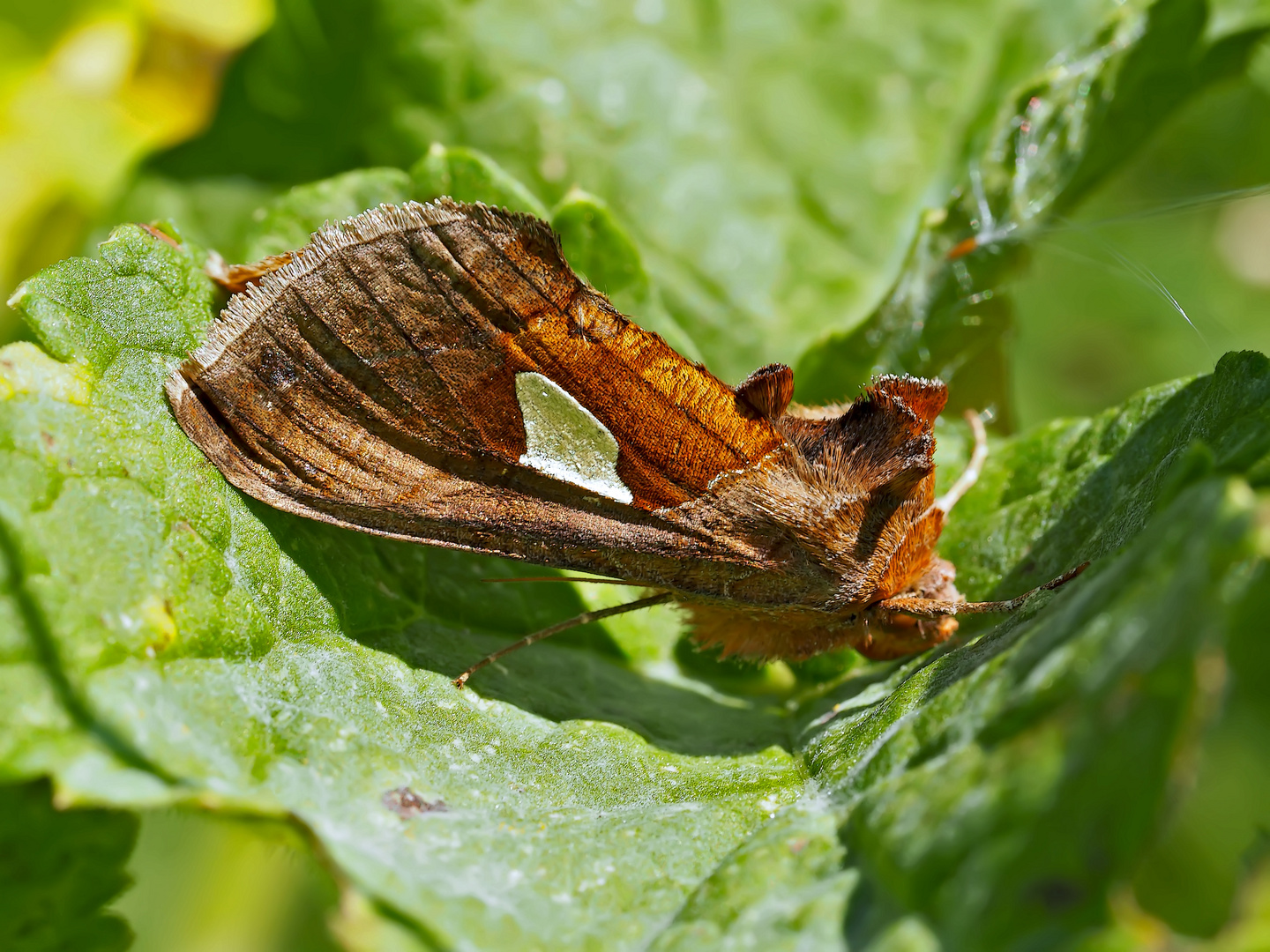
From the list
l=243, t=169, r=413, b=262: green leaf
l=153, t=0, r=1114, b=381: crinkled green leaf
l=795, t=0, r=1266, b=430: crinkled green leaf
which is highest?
l=153, t=0, r=1114, b=381: crinkled green leaf

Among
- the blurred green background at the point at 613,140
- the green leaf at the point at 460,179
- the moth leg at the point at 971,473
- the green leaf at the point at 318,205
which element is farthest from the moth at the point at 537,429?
the blurred green background at the point at 613,140

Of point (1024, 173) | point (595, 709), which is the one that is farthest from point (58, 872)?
point (1024, 173)

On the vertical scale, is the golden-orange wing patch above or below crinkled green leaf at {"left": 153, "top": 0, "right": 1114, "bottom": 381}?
below

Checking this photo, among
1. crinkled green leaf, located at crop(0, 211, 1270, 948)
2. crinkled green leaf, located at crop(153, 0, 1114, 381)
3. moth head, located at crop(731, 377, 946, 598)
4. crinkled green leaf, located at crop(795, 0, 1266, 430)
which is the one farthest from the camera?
crinkled green leaf, located at crop(153, 0, 1114, 381)

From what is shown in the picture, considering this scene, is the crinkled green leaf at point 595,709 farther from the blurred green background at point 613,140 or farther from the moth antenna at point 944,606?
the blurred green background at point 613,140

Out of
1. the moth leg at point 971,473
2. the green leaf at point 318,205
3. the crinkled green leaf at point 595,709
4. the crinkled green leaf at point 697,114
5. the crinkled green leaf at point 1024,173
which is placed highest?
the crinkled green leaf at point 697,114

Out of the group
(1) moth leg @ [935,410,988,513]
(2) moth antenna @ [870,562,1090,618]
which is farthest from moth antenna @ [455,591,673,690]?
(1) moth leg @ [935,410,988,513]

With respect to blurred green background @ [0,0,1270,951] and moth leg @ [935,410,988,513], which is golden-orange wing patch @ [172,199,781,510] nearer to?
moth leg @ [935,410,988,513]
